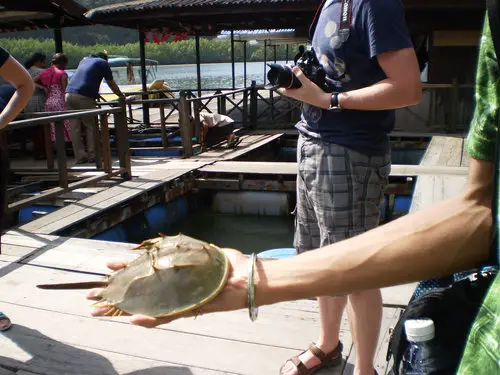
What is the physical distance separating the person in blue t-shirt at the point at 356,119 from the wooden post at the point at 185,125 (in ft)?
22.6

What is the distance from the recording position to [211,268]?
112 cm

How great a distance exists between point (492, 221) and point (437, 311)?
20cm

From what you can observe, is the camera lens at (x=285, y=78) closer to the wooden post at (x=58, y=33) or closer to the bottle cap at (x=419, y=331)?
the bottle cap at (x=419, y=331)

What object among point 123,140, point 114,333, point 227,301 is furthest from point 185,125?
point 227,301

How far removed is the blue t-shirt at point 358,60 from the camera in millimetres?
1951

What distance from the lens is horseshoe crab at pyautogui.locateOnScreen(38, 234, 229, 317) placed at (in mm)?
1088

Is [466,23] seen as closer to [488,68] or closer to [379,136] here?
[379,136]

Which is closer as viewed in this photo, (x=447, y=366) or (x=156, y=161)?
(x=447, y=366)

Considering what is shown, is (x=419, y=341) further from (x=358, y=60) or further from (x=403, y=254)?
(x=358, y=60)

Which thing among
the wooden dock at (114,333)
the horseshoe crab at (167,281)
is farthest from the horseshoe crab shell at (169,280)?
the wooden dock at (114,333)

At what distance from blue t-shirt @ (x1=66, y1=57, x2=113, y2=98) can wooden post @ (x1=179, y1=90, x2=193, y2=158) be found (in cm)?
131

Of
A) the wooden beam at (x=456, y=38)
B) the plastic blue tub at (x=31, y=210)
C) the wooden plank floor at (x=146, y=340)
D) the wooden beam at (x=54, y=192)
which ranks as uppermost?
the wooden beam at (x=456, y=38)

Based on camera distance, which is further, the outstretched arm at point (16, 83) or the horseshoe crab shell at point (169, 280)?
the outstretched arm at point (16, 83)

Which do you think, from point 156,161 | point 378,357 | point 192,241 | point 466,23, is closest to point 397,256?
point 192,241
